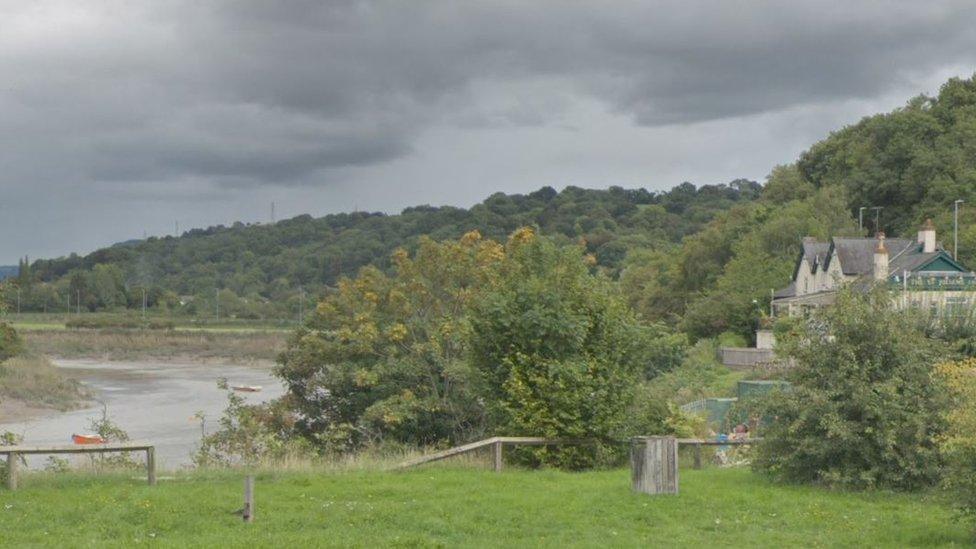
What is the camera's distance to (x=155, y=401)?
229 ft

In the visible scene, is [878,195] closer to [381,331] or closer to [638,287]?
[638,287]

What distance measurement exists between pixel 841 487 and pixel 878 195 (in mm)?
81925

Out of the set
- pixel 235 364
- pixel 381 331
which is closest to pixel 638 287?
pixel 235 364

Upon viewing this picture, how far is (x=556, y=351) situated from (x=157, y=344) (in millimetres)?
110310

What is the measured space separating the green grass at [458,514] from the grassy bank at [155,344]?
98.8m

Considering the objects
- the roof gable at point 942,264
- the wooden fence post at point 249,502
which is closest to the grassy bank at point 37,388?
the roof gable at point 942,264

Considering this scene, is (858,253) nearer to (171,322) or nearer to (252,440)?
(252,440)

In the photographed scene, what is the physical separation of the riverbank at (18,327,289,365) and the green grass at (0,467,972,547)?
314ft

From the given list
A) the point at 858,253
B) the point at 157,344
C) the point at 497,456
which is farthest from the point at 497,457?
the point at 157,344

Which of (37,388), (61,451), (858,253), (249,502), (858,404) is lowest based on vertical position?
(37,388)

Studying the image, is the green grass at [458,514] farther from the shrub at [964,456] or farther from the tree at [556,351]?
the tree at [556,351]

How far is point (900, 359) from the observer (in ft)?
55.7

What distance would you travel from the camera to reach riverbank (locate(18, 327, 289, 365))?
11741cm

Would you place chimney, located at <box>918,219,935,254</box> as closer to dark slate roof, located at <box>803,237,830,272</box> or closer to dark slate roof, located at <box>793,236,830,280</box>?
dark slate roof, located at <box>793,236,830,280</box>
